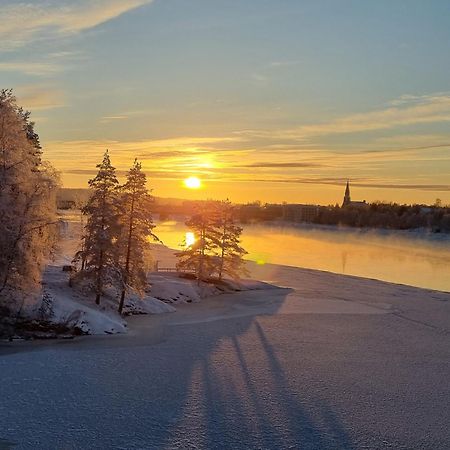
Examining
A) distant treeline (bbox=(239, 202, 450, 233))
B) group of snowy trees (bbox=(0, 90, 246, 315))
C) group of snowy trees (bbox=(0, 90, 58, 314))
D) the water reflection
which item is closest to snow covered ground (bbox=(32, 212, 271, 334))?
group of snowy trees (bbox=(0, 90, 246, 315))

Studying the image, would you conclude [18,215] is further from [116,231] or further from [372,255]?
[372,255]

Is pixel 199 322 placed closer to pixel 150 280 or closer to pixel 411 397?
pixel 150 280

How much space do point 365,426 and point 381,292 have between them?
4038 cm

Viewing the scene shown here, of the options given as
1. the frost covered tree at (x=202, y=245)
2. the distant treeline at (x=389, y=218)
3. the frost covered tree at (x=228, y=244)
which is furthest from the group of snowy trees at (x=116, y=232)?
the distant treeline at (x=389, y=218)

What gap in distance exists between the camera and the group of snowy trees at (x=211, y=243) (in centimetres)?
5525

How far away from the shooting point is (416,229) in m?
155

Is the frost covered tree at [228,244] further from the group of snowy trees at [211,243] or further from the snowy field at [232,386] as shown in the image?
the snowy field at [232,386]

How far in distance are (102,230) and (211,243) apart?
66.3 feet

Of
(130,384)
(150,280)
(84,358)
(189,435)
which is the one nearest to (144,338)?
(84,358)

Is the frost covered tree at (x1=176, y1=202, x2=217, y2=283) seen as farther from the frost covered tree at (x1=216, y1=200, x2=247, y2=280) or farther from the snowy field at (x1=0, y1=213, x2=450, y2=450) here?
the snowy field at (x1=0, y1=213, x2=450, y2=450)

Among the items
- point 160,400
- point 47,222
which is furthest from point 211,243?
point 160,400

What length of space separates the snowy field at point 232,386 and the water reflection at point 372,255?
35.1m

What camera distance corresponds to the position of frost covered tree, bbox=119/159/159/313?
38875 mm

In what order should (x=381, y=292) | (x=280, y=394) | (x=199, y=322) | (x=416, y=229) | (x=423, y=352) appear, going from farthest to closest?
(x=416, y=229) → (x=381, y=292) → (x=199, y=322) → (x=423, y=352) → (x=280, y=394)
